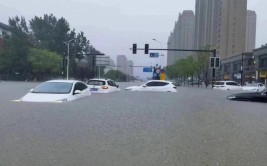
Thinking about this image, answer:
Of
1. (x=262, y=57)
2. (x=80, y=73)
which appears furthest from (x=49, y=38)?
(x=262, y=57)

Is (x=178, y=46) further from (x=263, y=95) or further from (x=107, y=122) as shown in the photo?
(x=107, y=122)

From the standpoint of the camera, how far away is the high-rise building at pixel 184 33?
126406mm

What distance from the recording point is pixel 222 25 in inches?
5546

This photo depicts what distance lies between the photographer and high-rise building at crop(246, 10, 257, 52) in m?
182

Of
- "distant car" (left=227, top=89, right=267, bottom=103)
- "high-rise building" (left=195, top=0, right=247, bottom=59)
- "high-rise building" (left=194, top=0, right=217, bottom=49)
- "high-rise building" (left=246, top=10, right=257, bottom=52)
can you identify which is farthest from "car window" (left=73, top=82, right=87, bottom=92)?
"high-rise building" (left=246, top=10, right=257, bottom=52)

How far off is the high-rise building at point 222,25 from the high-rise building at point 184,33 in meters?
3.54

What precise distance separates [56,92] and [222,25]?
128393 millimetres

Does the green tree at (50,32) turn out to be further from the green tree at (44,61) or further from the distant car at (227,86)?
the distant car at (227,86)

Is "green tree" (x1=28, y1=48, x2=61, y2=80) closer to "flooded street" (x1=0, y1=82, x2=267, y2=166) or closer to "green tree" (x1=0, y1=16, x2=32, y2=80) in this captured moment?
"green tree" (x1=0, y1=16, x2=32, y2=80)

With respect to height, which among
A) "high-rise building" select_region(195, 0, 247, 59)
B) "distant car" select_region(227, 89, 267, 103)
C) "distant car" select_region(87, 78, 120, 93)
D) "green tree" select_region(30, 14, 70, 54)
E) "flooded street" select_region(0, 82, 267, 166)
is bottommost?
"flooded street" select_region(0, 82, 267, 166)

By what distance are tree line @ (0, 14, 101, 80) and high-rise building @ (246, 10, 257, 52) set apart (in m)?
102

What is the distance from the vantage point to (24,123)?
10.7 metres

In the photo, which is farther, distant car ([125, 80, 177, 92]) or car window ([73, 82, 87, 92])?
distant car ([125, 80, 177, 92])

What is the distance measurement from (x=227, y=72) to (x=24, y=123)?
5209 inches
